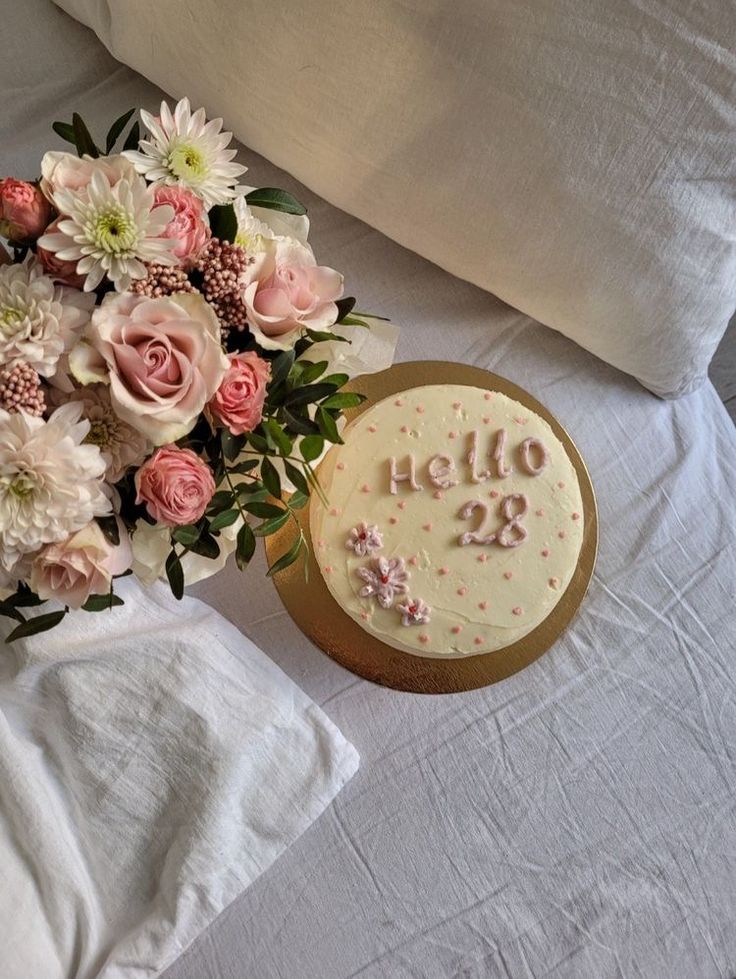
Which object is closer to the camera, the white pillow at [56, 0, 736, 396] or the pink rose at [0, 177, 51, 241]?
the pink rose at [0, 177, 51, 241]

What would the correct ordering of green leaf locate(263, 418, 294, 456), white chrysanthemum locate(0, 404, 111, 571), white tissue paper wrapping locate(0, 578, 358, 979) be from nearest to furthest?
white chrysanthemum locate(0, 404, 111, 571)
green leaf locate(263, 418, 294, 456)
white tissue paper wrapping locate(0, 578, 358, 979)

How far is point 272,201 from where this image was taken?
1.79 feet

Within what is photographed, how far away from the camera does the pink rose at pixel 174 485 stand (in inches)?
17.2

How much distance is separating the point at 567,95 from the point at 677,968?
0.75 meters

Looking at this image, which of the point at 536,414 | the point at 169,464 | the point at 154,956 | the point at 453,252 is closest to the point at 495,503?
the point at 536,414

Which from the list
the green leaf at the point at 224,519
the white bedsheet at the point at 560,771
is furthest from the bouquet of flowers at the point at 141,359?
the white bedsheet at the point at 560,771

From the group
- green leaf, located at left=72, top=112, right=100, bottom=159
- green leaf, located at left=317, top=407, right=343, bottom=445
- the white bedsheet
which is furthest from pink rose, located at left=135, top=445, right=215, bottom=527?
the white bedsheet

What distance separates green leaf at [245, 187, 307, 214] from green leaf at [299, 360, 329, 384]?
0.12 metres

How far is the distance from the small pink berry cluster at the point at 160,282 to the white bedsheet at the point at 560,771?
36 centimetres

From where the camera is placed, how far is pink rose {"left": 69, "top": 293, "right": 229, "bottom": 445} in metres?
0.42

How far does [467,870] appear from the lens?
701 mm

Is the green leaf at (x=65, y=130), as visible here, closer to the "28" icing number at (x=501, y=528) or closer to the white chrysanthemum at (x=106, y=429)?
the white chrysanthemum at (x=106, y=429)

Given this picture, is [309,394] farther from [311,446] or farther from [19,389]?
[19,389]

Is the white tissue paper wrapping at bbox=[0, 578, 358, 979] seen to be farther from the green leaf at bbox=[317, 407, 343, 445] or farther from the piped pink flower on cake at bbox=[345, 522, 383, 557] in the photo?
the green leaf at bbox=[317, 407, 343, 445]
